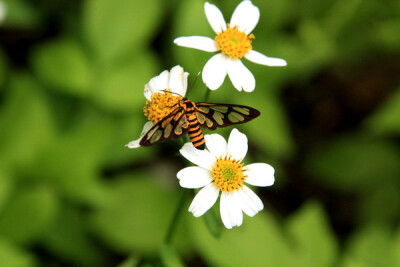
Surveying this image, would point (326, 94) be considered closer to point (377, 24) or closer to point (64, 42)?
point (377, 24)

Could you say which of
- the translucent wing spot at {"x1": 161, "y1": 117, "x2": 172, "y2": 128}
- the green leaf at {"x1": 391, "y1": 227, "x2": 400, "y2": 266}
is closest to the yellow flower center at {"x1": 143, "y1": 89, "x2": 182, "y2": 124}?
the translucent wing spot at {"x1": 161, "y1": 117, "x2": 172, "y2": 128}

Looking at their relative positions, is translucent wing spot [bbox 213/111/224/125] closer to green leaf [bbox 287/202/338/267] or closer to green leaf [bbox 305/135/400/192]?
green leaf [bbox 287/202/338/267]

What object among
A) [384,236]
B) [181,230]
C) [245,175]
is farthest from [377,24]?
[245,175]

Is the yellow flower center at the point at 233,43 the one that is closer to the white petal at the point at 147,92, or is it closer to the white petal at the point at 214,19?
the white petal at the point at 214,19

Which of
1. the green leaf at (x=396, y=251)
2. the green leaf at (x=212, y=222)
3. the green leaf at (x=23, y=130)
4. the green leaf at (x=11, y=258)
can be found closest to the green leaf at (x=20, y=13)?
the green leaf at (x=23, y=130)

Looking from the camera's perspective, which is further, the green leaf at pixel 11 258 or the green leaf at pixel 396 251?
the green leaf at pixel 396 251

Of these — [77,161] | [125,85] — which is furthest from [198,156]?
[125,85]

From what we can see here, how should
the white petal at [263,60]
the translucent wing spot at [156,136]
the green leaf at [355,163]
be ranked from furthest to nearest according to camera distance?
the green leaf at [355,163] < the white petal at [263,60] < the translucent wing spot at [156,136]
